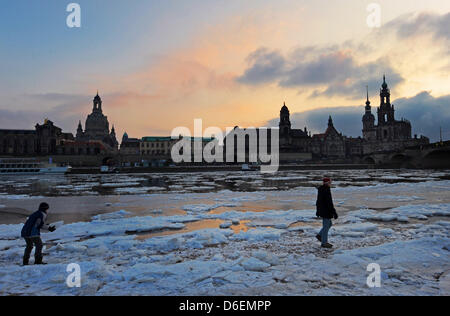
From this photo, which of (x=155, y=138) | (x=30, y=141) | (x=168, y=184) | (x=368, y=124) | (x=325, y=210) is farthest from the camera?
(x=368, y=124)

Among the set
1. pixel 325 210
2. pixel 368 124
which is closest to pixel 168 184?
pixel 325 210

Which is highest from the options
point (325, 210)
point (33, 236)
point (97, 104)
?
point (97, 104)

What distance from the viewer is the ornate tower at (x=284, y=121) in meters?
127

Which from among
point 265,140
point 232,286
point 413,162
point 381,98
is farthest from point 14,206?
point 381,98

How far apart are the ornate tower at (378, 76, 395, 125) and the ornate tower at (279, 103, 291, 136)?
180ft

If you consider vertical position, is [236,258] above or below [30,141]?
below

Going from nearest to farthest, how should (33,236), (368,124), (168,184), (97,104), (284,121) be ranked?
(33,236), (168,184), (284,121), (97,104), (368,124)

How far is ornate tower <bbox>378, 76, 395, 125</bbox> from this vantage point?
149m

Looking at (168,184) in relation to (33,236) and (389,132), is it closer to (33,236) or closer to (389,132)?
(33,236)

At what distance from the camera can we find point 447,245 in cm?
773

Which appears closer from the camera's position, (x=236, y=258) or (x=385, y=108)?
(x=236, y=258)

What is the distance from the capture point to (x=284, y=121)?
423ft

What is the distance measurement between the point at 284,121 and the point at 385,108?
61.1 metres
